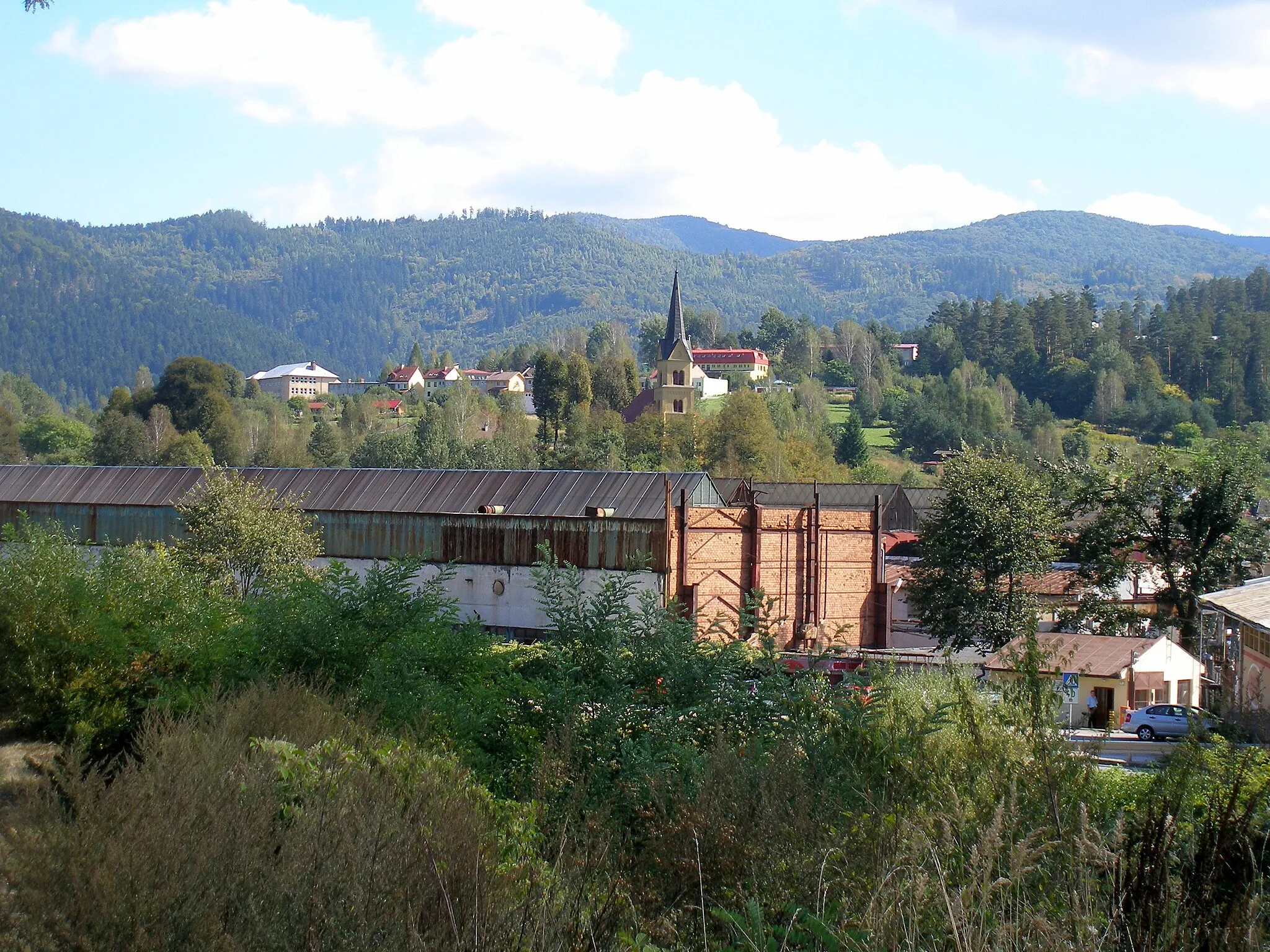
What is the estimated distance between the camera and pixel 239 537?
3225cm

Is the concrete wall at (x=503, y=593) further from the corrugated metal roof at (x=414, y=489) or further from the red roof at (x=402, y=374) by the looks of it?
the red roof at (x=402, y=374)

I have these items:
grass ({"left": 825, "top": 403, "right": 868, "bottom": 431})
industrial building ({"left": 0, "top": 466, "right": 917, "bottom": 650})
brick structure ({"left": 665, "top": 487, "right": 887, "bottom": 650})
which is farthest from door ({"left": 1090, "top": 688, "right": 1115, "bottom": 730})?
grass ({"left": 825, "top": 403, "right": 868, "bottom": 431})

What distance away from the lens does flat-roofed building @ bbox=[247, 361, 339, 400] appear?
171m

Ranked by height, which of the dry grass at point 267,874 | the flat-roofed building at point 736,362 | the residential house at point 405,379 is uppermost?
the flat-roofed building at point 736,362

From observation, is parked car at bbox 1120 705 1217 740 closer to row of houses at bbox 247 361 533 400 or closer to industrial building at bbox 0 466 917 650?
industrial building at bbox 0 466 917 650

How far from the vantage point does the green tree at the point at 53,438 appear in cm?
8844

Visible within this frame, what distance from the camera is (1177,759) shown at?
5562 mm

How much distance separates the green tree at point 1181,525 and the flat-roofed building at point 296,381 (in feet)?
481

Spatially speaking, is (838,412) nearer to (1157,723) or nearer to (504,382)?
(504,382)

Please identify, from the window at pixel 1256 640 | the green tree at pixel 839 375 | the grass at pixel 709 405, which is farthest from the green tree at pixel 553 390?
the window at pixel 1256 640

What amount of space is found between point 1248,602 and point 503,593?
19.1 meters

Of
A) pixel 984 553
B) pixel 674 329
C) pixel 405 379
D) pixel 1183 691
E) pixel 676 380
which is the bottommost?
pixel 1183 691

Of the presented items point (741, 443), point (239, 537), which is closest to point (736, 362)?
point (741, 443)

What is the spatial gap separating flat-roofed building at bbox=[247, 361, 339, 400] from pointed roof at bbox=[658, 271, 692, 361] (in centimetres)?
8479
